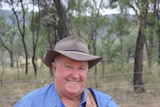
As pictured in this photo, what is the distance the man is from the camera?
185 centimetres

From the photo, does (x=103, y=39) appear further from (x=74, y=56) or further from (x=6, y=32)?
(x=74, y=56)

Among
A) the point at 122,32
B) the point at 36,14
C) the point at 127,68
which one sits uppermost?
the point at 36,14

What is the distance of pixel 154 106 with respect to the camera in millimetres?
7543

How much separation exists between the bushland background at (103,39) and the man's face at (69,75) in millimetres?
4742

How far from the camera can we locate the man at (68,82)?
6.08 feet

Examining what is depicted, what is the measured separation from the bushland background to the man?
4.69m

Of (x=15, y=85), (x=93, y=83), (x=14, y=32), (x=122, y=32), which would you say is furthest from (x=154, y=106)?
(x=14, y=32)

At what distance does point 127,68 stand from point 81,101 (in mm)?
11928

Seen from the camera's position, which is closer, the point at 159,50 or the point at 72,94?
the point at 72,94

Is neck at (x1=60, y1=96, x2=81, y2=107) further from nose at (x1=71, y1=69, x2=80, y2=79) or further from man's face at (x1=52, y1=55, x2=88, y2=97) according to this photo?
nose at (x1=71, y1=69, x2=80, y2=79)

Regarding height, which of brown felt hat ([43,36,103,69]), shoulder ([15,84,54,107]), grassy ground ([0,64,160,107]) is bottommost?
grassy ground ([0,64,160,107])

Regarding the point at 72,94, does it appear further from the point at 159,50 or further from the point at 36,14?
the point at 159,50

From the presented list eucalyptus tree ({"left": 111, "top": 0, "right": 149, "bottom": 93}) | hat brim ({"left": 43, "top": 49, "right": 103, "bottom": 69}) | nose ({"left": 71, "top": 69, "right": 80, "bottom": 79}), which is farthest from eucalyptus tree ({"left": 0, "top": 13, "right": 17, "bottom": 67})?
nose ({"left": 71, "top": 69, "right": 80, "bottom": 79})

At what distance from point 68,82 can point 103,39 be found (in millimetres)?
16493
